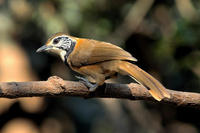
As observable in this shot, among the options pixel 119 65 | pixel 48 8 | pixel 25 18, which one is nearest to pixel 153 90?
pixel 119 65

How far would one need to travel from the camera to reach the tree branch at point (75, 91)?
11.9ft

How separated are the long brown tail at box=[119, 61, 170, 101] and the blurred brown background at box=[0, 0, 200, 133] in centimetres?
235

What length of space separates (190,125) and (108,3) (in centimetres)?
263

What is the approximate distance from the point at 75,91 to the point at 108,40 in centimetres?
378

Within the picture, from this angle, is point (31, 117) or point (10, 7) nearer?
point (10, 7)

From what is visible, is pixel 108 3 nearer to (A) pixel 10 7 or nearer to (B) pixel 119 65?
(A) pixel 10 7

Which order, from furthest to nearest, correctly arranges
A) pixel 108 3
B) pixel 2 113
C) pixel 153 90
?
pixel 2 113
pixel 108 3
pixel 153 90

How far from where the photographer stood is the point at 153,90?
3.87 meters

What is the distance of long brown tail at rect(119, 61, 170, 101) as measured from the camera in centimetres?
384

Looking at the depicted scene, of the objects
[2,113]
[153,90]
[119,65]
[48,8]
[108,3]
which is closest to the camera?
[153,90]

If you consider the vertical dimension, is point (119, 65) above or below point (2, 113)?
above

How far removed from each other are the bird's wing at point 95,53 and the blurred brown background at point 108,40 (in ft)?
6.56

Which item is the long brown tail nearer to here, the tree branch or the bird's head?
the tree branch

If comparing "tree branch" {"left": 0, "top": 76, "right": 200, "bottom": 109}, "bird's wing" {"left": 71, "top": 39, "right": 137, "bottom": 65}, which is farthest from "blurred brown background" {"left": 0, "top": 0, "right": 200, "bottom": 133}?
"tree branch" {"left": 0, "top": 76, "right": 200, "bottom": 109}
